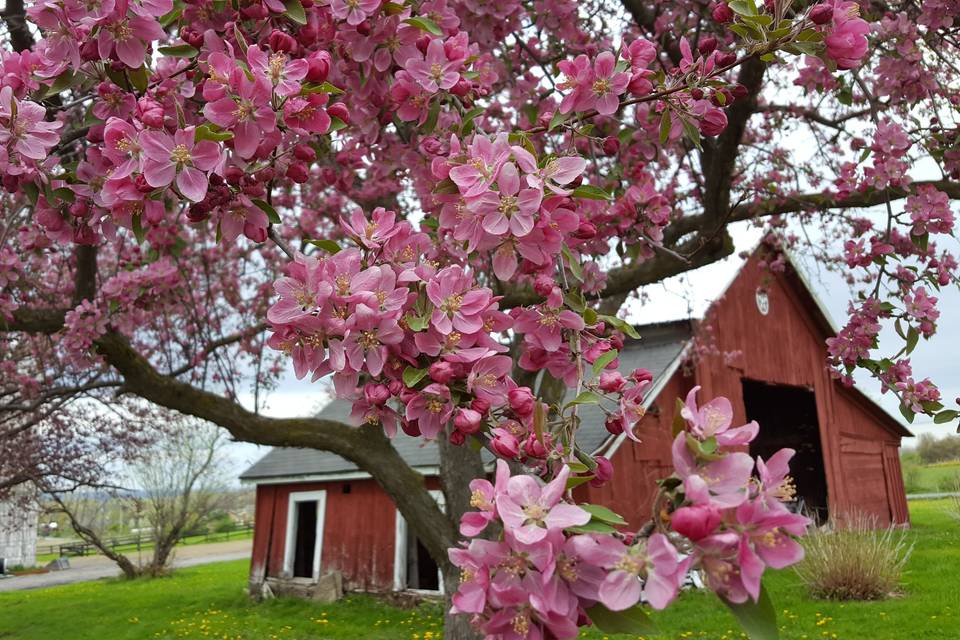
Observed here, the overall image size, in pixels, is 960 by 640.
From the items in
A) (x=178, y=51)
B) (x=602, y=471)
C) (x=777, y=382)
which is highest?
(x=777, y=382)

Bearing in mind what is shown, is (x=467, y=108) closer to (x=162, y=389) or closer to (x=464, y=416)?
(x=464, y=416)

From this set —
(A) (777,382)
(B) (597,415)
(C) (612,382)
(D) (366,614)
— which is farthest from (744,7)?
(A) (777,382)

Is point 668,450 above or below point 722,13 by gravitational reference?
below

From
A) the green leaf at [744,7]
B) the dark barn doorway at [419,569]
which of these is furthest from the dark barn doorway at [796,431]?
the green leaf at [744,7]

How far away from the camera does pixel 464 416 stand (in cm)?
134

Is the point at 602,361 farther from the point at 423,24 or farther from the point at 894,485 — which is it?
the point at 894,485

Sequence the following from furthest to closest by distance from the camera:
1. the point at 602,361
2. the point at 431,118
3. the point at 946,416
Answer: the point at 946,416 → the point at 431,118 → the point at 602,361

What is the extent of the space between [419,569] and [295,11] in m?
11.2

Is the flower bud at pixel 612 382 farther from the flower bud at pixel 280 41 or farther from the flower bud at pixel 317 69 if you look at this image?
the flower bud at pixel 280 41

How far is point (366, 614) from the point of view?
1021cm

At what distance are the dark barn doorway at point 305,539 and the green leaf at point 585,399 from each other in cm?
1226

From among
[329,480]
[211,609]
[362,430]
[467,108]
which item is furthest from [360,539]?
[467,108]

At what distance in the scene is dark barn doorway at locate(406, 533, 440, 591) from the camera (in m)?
11.2

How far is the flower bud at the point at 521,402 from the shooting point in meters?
1.37
